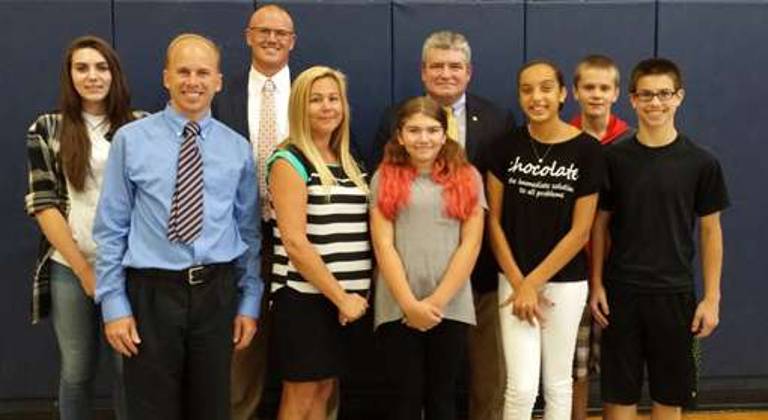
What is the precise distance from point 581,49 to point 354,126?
1.10 m

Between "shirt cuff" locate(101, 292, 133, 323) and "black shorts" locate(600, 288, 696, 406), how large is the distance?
1.68 metres

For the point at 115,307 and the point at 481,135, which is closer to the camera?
the point at 115,307

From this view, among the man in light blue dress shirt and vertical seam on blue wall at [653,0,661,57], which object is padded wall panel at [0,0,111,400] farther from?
vertical seam on blue wall at [653,0,661,57]

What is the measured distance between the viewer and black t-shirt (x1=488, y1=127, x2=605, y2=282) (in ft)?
8.45

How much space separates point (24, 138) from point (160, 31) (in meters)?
0.77

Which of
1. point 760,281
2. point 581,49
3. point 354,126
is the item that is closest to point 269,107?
point 354,126

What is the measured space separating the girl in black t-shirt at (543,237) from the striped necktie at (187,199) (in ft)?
3.46

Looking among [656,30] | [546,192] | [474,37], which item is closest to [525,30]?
[474,37]

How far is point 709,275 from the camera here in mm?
2703

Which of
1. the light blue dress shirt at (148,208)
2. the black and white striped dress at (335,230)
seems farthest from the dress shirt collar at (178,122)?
the black and white striped dress at (335,230)

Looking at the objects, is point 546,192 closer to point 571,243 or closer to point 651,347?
point 571,243

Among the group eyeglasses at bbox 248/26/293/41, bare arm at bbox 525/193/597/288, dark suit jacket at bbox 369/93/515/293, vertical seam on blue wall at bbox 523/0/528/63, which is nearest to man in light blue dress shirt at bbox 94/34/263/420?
eyeglasses at bbox 248/26/293/41

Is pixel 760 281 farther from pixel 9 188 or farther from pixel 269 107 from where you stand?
pixel 9 188

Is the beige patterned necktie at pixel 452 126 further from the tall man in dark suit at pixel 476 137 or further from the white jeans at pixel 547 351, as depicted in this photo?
the white jeans at pixel 547 351
